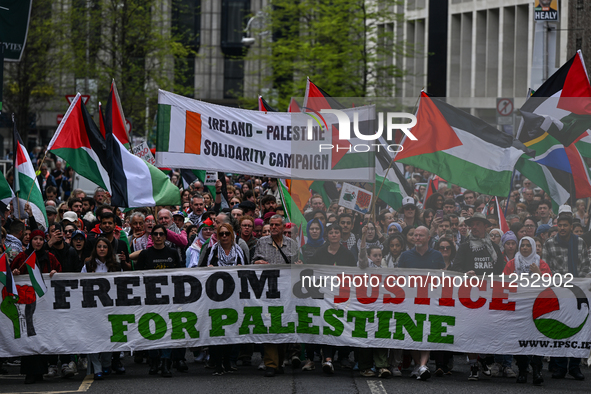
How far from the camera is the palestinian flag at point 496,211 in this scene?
10078 mm

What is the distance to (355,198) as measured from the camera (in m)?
10.2

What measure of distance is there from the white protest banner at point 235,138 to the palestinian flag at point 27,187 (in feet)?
7.60

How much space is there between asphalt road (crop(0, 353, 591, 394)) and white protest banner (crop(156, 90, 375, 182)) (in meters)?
2.34

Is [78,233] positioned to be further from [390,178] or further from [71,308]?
[390,178]

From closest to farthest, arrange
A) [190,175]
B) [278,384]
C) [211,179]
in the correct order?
[278,384] < [190,175] < [211,179]

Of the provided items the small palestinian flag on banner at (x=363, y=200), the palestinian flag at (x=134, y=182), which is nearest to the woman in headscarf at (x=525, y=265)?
the small palestinian flag on banner at (x=363, y=200)

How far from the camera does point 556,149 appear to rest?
1022 centimetres

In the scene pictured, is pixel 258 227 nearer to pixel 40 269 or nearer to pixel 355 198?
pixel 355 198

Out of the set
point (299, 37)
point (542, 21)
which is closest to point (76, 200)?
point (542, 21)

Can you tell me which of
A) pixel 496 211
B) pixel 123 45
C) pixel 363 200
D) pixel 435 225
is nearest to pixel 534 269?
pixel 496 211

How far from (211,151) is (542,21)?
1416 centimetres

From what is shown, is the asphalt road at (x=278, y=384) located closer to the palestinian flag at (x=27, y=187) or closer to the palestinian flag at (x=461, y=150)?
the palestinian flag at (x=461, y=150)

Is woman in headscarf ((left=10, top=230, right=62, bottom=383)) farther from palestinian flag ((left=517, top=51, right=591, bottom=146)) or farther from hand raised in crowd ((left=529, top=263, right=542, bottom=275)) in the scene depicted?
palestinian flag ((left=517, top=51, right=591, bottom=146))

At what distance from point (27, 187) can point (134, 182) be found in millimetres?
1891
